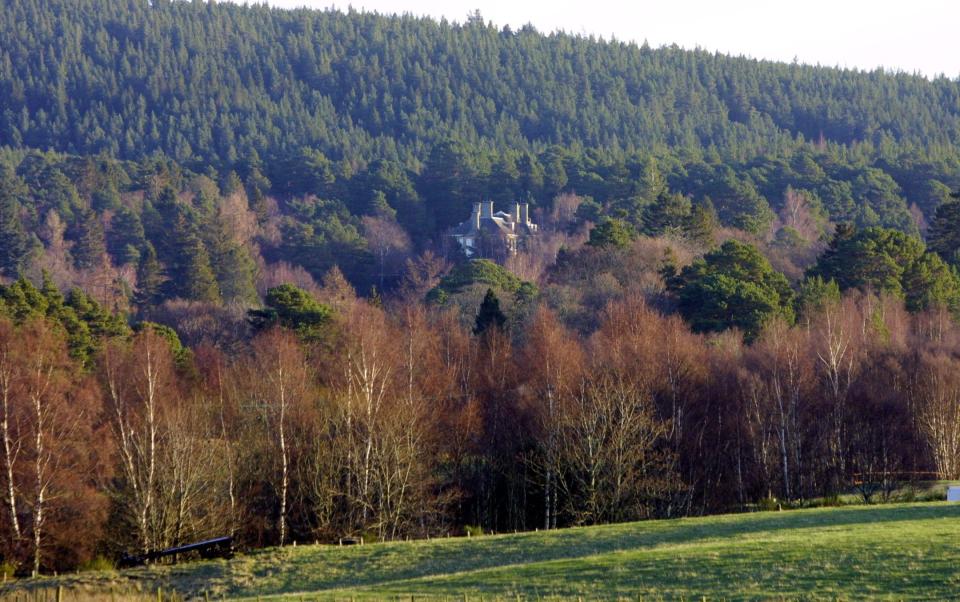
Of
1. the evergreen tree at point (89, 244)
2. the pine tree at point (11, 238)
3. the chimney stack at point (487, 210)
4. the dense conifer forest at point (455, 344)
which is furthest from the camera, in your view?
the chimney stack at point (487, 210)

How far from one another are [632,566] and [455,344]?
31.9 meters

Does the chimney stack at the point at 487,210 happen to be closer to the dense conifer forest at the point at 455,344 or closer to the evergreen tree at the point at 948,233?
the dense conifer forest at the point at 455,344

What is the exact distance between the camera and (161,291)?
94.2 meters

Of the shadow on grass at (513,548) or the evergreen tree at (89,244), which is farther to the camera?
the evergreen tree at (89,244)

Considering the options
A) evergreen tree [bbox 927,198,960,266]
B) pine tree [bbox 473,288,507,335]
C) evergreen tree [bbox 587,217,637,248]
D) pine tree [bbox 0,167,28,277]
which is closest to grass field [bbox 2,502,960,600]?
pine tree [bbox 473,288,507,335]

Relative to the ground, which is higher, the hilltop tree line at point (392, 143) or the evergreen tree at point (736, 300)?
the hilltop tree line at point (392, 143)

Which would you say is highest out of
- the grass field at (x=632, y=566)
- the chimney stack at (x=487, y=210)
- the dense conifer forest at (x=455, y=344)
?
the chimney stack at (x=487, y=210)

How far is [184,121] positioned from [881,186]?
90.8 m

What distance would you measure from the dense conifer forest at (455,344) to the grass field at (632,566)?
28.2 ft

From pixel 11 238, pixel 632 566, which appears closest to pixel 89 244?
pixel 11 238

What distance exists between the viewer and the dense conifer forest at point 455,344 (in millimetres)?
43594

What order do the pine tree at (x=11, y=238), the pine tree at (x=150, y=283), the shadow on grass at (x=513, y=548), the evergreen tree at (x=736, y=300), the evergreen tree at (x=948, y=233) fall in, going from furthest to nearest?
the pine tree at (x=11, y=238)
the pine tree at (x=150, y=283)
the evergreen tree at (x=948, y=233)
the evergreen tree at (x=736, y=300)
the shadow on grass at (x=513, y=548)

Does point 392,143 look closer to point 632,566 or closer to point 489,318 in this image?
point 489,318

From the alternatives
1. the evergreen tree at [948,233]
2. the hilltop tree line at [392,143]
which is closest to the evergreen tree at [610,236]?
the hilltop tree line at [392,143]
